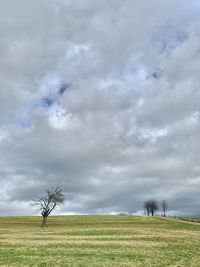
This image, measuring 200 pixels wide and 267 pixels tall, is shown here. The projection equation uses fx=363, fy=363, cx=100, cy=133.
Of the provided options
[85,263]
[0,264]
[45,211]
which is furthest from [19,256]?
[45,211]

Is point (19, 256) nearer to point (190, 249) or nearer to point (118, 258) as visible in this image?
point (118, 258)

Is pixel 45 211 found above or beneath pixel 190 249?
above

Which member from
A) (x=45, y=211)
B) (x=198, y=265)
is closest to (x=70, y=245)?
(x=198, y=265)

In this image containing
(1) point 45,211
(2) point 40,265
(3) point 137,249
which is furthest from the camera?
(1) point 45,211

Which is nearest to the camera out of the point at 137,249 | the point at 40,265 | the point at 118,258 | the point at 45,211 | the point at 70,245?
the point at 40,265

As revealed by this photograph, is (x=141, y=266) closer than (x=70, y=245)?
Yes

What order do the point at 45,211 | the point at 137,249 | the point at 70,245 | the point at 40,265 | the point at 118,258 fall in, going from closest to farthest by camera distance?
the point at 40,265 → the point at 118,258 → the point at 137,249 → the point at 70,245 → the point at 45,211

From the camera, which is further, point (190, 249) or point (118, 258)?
point (190, 249)

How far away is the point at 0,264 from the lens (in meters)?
27.6

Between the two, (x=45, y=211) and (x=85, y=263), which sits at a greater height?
(x=45, y=211)

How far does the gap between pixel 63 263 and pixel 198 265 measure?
10.5 metres

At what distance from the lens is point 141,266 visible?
2750 centimetres

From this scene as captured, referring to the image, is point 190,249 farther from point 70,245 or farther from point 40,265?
point 40,265

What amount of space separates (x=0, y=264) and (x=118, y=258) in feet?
32.3
